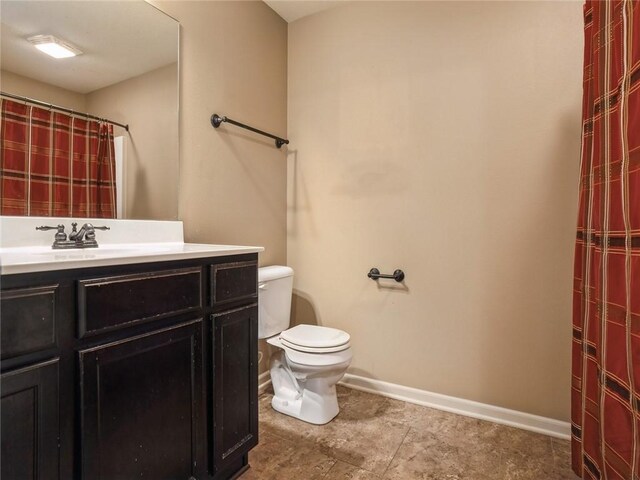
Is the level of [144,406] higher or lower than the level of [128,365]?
lower

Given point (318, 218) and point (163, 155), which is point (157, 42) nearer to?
point (163, 155)

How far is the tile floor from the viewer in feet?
4.96

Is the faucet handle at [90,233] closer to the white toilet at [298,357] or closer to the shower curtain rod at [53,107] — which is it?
the shower curtain rod at [53,107]

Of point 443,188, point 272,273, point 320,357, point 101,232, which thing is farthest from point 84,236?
point 443,188

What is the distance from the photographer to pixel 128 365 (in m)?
1.02

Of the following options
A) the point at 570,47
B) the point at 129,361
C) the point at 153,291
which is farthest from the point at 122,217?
the point at 570,47

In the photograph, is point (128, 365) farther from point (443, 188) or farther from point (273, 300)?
point (443, 188)

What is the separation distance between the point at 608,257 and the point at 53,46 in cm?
214

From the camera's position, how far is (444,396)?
205cm

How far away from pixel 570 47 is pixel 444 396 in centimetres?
197

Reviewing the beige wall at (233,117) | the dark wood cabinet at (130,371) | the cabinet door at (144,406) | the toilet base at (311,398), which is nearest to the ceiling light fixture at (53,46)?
the beige wall at (233,117)

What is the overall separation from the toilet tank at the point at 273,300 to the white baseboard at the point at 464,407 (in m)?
0.65

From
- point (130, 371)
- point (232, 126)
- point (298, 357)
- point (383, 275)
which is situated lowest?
point (298, 357)

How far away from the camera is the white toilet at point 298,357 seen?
5.99 feet
